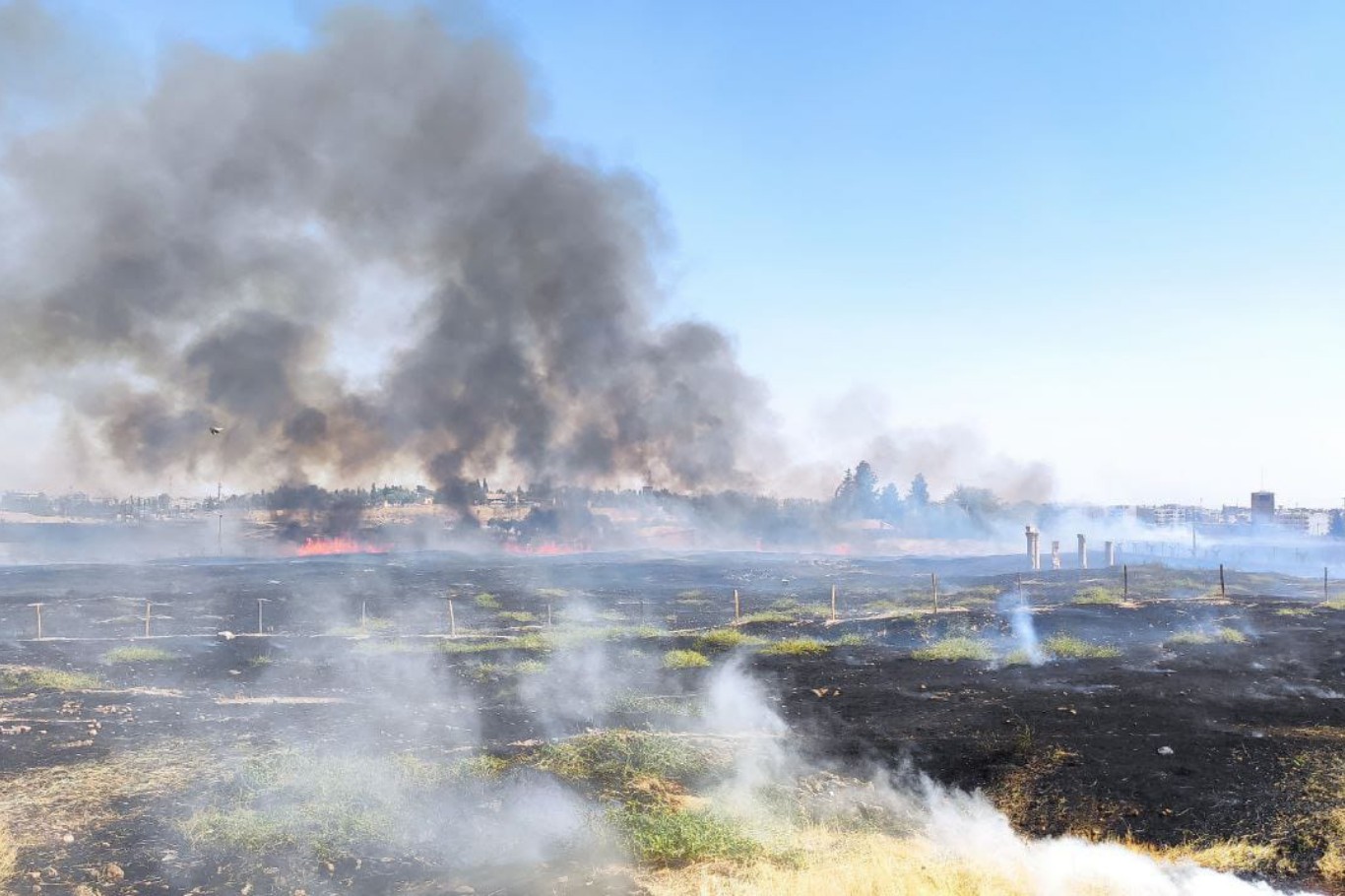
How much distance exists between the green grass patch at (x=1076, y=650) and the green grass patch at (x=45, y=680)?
1178 inches

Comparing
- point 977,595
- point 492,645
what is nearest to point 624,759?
point 492,645

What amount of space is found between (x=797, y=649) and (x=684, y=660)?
4.44 meters

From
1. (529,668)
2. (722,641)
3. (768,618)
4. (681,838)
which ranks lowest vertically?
(768,618)

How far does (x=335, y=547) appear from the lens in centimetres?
9869

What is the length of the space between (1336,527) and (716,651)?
126490 millimetres

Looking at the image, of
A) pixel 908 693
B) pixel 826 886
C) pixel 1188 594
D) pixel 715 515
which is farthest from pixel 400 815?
pixel 715 515

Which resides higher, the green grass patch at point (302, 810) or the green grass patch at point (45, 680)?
the green grass patch at point (302, 810)

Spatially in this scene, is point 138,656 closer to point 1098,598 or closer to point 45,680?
point 45,680

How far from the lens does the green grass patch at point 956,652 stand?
26953mm

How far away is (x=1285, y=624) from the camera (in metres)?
33.0

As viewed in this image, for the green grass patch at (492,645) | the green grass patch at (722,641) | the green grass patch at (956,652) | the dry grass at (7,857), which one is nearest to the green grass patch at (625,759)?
the dry grass at (7,857)

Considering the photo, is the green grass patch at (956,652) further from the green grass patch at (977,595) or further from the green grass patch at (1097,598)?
the green grass patch at (977,595)

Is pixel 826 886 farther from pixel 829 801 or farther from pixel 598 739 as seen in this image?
pixel 598 739

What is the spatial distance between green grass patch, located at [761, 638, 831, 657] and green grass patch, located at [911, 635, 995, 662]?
3216mm
